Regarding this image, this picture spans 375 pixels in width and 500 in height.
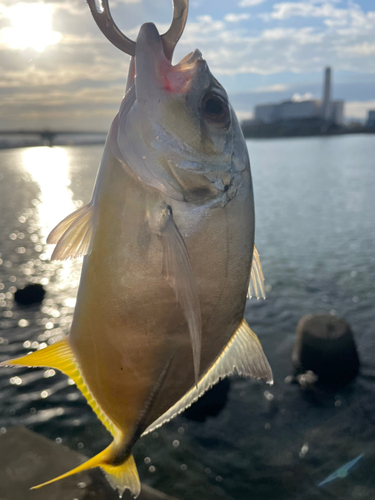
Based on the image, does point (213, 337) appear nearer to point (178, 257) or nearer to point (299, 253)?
point (178, 257)

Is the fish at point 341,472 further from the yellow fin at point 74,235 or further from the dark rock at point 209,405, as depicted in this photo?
the yellow fin at point 74,235

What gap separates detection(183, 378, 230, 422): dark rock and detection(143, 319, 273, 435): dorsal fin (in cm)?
1155

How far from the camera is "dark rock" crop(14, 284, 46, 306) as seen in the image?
22.7 meters

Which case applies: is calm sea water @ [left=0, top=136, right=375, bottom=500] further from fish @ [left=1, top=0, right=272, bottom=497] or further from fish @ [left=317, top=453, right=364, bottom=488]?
fish @ [left=1, top=0, right=272, bottom=497]

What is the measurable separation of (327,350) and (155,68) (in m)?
13.9

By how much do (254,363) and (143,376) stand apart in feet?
2.08

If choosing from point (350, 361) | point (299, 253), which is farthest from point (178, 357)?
point (299, 253)

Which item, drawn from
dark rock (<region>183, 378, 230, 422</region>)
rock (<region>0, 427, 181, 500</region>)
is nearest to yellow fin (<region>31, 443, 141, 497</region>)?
rock (<region>0, 427, 181, 500</region>)

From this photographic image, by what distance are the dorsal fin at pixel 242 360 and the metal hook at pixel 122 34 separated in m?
1.54

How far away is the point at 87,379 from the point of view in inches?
99.0

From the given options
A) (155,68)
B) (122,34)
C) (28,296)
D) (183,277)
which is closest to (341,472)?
(183,277)

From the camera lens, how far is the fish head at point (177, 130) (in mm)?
2096

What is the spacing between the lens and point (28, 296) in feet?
74.8

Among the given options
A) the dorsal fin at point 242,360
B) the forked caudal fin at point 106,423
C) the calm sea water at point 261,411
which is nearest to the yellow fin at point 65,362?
the forked caudal fin at point 106,423
